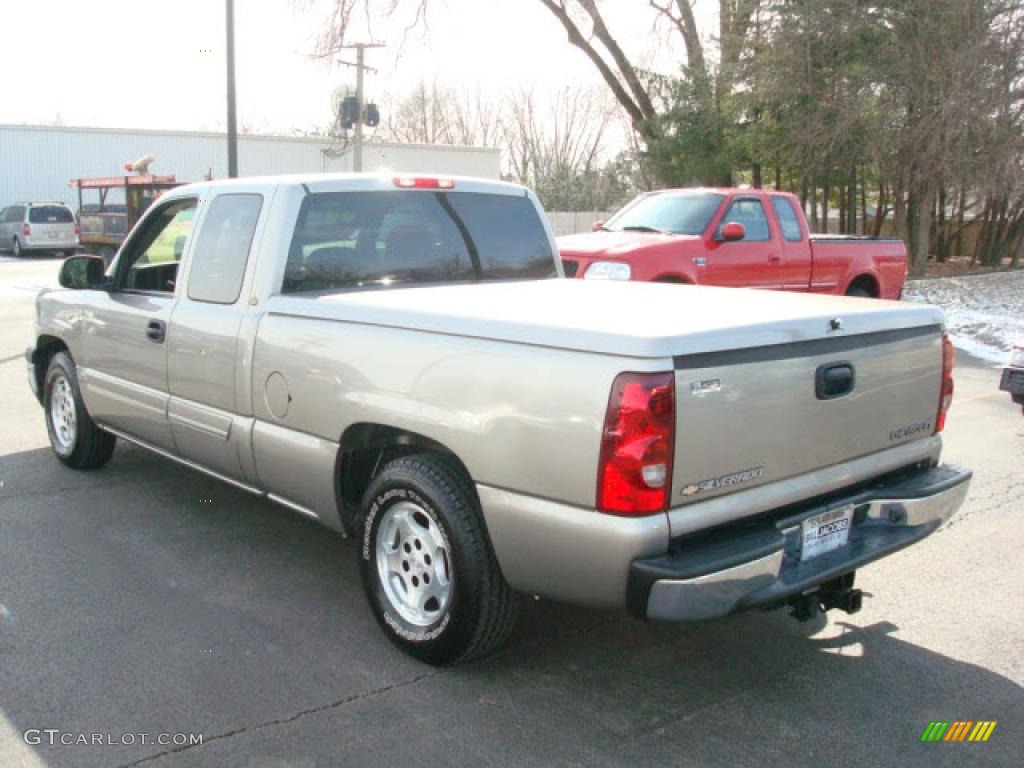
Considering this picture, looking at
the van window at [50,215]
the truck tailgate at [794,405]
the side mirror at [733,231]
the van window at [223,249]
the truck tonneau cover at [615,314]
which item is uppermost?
the van window at [50,215]

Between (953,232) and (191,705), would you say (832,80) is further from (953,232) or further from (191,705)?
(191,705)

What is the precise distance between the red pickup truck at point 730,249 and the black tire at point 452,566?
20.2 feet

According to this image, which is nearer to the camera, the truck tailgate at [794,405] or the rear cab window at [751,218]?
the truck tailgate at [794,405]

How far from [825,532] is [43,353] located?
530 centimetres

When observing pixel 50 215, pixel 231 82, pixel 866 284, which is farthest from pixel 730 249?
pixel 50 215

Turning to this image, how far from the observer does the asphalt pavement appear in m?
3.25

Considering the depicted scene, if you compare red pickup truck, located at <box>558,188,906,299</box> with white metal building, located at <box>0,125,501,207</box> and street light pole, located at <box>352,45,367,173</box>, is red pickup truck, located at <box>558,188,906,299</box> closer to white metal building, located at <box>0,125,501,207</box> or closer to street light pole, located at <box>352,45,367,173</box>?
street light pole, located at <box>352,45,367,173</box>

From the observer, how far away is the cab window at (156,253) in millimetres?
5562

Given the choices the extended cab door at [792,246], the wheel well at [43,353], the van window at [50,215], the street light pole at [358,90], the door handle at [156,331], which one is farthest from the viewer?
the van window at [50,215]

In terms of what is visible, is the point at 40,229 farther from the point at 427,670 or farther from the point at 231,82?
the point at 427,670

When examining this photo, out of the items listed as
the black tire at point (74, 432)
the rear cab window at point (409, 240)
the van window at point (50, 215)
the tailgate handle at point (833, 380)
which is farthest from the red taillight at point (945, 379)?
the van window at point (50, 215)

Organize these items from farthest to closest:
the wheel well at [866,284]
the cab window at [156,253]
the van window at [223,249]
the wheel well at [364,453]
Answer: the wheel well at [866,284], the cab window at [156,253], the van window at [223,249], the wheel well at [364,453]

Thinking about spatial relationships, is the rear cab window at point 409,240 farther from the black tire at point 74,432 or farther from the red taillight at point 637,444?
the black tire at point 74,432

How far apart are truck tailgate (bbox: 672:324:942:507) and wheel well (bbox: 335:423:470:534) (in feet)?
3.16
